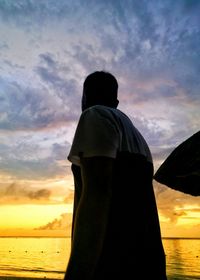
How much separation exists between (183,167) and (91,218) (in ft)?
8.17

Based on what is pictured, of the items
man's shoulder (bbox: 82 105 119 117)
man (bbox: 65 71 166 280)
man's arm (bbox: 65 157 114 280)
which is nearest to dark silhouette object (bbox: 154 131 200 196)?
man (bbox: 65 71 166 280)

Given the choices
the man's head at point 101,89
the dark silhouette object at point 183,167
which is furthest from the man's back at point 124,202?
the dark silhouette object at point 183,167

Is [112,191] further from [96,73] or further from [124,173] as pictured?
[96,73]

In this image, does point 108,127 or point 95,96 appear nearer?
point 108,127

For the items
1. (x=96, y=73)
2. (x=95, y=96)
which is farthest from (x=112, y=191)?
(x=96, y=73)

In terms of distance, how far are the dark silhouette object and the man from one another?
1898 mm

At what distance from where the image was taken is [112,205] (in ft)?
6.01

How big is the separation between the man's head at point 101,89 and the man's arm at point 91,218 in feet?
1.79

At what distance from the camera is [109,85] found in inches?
85.7

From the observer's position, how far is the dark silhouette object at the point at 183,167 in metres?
3.87

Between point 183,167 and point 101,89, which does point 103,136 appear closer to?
point 101,89

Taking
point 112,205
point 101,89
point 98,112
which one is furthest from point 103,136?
point 101,89

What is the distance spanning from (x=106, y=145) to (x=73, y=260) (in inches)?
23.0

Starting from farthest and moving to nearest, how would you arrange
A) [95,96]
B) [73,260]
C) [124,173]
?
[95,96] < [124,173] < [73,260]
